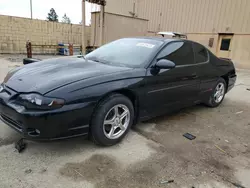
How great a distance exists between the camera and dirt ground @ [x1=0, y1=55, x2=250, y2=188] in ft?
6.63

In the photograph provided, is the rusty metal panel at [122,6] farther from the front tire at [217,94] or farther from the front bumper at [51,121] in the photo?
the front bumper at [51,121]

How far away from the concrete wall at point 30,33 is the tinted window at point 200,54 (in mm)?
12537

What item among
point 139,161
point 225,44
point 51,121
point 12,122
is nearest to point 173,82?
point 139,161

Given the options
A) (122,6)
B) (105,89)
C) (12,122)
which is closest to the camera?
(12,122)

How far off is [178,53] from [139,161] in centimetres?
193

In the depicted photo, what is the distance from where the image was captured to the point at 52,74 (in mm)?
2420

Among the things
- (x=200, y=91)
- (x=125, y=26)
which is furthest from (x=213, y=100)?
(x=125, y=26)

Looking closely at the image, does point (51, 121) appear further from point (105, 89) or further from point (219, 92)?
point (219, 92)

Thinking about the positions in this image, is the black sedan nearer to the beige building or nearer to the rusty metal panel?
the beige building

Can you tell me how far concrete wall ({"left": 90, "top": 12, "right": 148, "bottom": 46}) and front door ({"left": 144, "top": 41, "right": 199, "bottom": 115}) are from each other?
7059 millimetres

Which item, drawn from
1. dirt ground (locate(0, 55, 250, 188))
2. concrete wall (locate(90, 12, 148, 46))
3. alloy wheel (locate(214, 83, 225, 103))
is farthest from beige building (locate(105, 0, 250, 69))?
dirt ground (locate(0, 55, 250, 188))

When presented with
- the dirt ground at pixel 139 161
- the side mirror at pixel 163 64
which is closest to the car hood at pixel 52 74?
the side mirror at pixel 163 64

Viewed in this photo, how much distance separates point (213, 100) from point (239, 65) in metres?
7.79

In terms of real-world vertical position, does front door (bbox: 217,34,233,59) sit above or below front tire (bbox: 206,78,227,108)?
above
